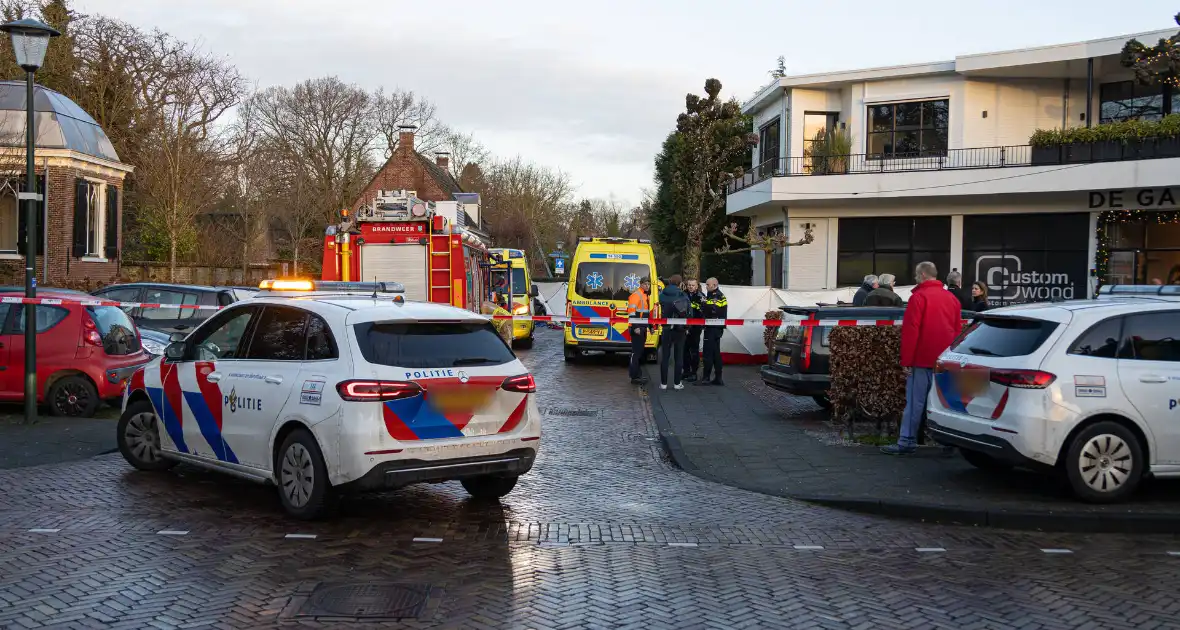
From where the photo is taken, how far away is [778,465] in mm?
9531

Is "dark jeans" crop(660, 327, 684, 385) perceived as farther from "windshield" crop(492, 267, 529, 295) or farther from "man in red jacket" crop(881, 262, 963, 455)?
"windshield" crop(492, 267, 529, 295)

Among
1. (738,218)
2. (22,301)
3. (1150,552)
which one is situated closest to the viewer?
(1150,552)

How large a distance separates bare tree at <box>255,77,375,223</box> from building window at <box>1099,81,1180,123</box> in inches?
1308

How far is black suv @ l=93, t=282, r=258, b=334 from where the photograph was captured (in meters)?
17.2

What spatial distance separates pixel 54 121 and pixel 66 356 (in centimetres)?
2010

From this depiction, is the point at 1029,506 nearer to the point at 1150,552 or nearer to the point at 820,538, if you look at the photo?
the point at 1150,552

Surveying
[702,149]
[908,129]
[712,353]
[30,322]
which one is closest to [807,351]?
[712,353]

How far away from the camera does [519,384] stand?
7.34 metres

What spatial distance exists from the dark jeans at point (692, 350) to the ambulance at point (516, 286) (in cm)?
833

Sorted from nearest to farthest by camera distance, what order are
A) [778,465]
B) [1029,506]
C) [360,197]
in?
[1029,506]
[778,465]
[360,197]

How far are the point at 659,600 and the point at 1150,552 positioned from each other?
144 inches

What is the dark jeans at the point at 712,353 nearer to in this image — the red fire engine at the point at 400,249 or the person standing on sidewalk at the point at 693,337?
the person standing on sidewalk at the point at 693,337

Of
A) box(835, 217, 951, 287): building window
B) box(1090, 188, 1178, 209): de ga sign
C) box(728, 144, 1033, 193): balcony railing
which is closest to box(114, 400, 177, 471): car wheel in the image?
box(728, 144, 1033, 193): balcony railing

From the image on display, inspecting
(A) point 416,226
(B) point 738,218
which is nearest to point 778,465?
(A) point 416,226
